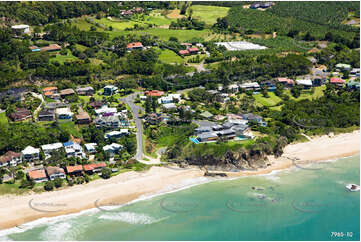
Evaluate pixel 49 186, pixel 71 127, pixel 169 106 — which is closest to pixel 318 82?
pixel 169 106

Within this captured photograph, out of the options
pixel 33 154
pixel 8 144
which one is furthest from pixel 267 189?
pixel 8 144

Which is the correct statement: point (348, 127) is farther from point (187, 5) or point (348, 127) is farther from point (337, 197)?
point (187, 5)

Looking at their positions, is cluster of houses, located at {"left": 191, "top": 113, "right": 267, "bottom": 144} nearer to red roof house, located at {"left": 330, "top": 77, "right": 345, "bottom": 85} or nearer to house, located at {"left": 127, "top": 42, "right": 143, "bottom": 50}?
red roof house, located at {"left": 330, "top": 77, "right": 345, "bottom": 85}

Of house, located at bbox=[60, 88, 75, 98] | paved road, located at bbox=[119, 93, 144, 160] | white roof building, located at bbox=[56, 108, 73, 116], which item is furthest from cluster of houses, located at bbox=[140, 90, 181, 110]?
white roof building, located at bbox=[56, 108, 73, 116]

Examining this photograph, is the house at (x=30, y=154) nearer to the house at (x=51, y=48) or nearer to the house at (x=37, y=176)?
the house at (x=37, y=176)

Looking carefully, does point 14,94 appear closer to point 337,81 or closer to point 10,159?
point 10,159
